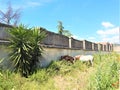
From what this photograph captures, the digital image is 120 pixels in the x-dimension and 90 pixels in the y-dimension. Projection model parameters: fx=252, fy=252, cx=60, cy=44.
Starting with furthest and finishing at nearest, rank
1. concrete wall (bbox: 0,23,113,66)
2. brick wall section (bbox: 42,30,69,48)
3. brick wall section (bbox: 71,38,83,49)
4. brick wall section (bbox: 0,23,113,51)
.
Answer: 1. brick wall section (bbox: 71,38,83,49)
2. brick wall section (bbox: 42,30,69,48)
3. brick wall section (bbox: 0,23,113,51)
4. concrete wall (bbox: 0,23,113,66)

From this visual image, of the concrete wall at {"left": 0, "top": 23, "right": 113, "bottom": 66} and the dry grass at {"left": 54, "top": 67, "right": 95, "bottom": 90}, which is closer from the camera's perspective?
the dry grass at {"left": 54, "top": 67, "right": 95, "bottom": 90}

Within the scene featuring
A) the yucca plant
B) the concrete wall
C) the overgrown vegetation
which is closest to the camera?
the overgrown vegetation

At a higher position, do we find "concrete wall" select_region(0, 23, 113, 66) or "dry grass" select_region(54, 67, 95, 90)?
"concrete wall" select_region(0, 23, 113, 66)

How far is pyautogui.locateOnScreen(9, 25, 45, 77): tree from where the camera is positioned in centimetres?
904

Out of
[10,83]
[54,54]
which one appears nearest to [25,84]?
[10,83]

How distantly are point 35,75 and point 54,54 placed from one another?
15.4 ft

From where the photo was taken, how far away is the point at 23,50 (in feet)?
30.1

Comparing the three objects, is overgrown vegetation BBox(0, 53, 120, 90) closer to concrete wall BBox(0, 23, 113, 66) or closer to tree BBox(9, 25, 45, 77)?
tree BBox(9, 25, 45, 77)

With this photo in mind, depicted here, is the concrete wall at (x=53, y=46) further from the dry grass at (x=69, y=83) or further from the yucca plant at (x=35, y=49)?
the dry grass at (x=69, y=83)

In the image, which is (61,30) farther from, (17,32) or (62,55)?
(17,32)

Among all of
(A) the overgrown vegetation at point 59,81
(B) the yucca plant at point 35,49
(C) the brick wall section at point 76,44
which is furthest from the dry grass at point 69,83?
(C) the brick wall section at point 76,44

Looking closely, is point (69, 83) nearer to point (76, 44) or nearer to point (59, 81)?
point (59, 81)

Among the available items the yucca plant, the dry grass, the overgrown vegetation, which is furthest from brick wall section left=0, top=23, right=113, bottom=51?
the dry grass

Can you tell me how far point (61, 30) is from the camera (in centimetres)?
4031
